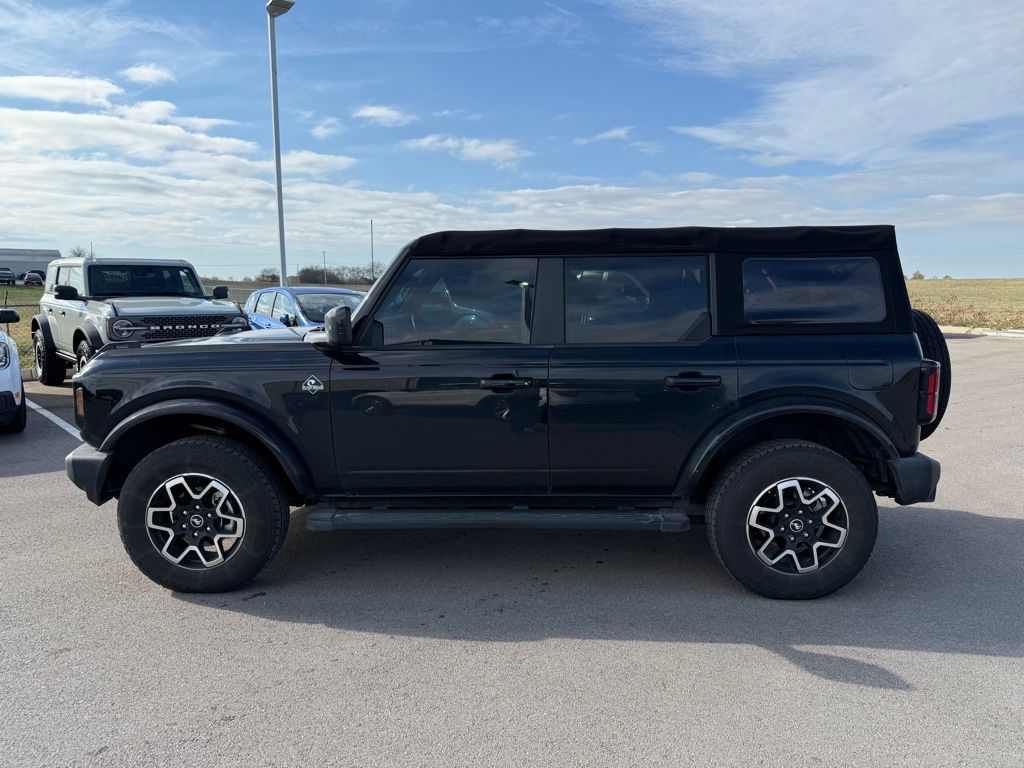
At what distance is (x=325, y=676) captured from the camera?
127 inches

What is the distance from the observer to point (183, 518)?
405 cm

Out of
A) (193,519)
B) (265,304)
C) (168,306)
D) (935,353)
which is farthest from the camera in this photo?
(265,304)

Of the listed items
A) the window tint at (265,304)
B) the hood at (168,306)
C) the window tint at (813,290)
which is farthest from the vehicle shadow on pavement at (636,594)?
the window tint at (265,304)

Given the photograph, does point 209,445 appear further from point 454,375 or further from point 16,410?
point 16,410

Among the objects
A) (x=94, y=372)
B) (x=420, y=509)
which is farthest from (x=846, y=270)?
(x=94, y=372)

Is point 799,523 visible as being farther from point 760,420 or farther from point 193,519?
point 193,519

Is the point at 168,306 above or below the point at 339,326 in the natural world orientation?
above

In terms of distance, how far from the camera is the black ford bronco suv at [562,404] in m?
3.95

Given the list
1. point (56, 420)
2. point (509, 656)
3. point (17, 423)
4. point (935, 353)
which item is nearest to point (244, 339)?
point (509, 656)

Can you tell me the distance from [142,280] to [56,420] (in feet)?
9.70

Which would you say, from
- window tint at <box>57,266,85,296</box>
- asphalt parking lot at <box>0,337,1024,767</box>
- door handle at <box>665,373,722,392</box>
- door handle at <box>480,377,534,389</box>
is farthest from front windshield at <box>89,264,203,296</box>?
door handle at <box>665,373,722,392</box>

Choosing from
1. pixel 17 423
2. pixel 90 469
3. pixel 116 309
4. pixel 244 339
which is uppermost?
pixel 116 309

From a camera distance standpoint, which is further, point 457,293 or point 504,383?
point 457,293

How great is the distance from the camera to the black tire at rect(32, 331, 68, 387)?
458 inches
